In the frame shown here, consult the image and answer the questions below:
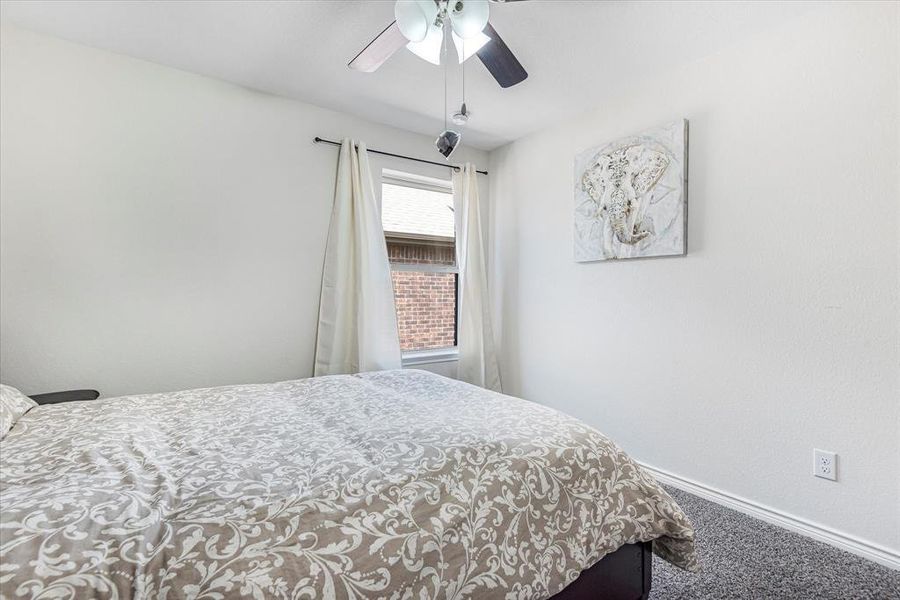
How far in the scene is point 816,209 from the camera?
177 cm

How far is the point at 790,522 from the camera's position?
1.83 m

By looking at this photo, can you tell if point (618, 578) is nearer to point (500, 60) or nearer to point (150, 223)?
point (500, 60)

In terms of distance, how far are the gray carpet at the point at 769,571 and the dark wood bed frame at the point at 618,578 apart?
0.30 metres

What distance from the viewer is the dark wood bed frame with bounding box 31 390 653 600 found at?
1070mm

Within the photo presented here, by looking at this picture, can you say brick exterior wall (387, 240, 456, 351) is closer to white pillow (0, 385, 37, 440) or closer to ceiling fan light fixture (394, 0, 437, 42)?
ceiling fan light fixture (394, 0, 437, 42)

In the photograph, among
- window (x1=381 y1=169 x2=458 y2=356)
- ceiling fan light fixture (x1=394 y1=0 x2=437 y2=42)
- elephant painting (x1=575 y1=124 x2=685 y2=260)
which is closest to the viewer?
ceiling fan light fixture (x1=394 y1=0 x2=437 y2=42)

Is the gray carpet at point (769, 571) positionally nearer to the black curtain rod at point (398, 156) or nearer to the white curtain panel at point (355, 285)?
the white curtain panel at point (355, 285)

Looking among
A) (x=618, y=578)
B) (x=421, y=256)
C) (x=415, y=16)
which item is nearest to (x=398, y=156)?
(x=421, y=256)

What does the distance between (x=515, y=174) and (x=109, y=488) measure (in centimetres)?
307

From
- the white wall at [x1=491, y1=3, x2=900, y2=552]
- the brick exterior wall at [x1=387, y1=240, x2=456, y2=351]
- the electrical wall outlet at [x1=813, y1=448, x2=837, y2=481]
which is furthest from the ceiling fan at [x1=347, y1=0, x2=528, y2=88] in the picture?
the electrical wall outlet at [x1=813, y1=448, x2=837, y2=481]

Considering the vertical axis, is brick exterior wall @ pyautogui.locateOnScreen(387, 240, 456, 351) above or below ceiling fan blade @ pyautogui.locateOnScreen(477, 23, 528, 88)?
below

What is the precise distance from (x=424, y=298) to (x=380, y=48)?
74.4 inches

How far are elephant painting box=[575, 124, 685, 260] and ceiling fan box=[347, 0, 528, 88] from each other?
0.98 m

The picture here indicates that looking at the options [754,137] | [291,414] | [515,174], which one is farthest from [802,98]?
[291,414]
